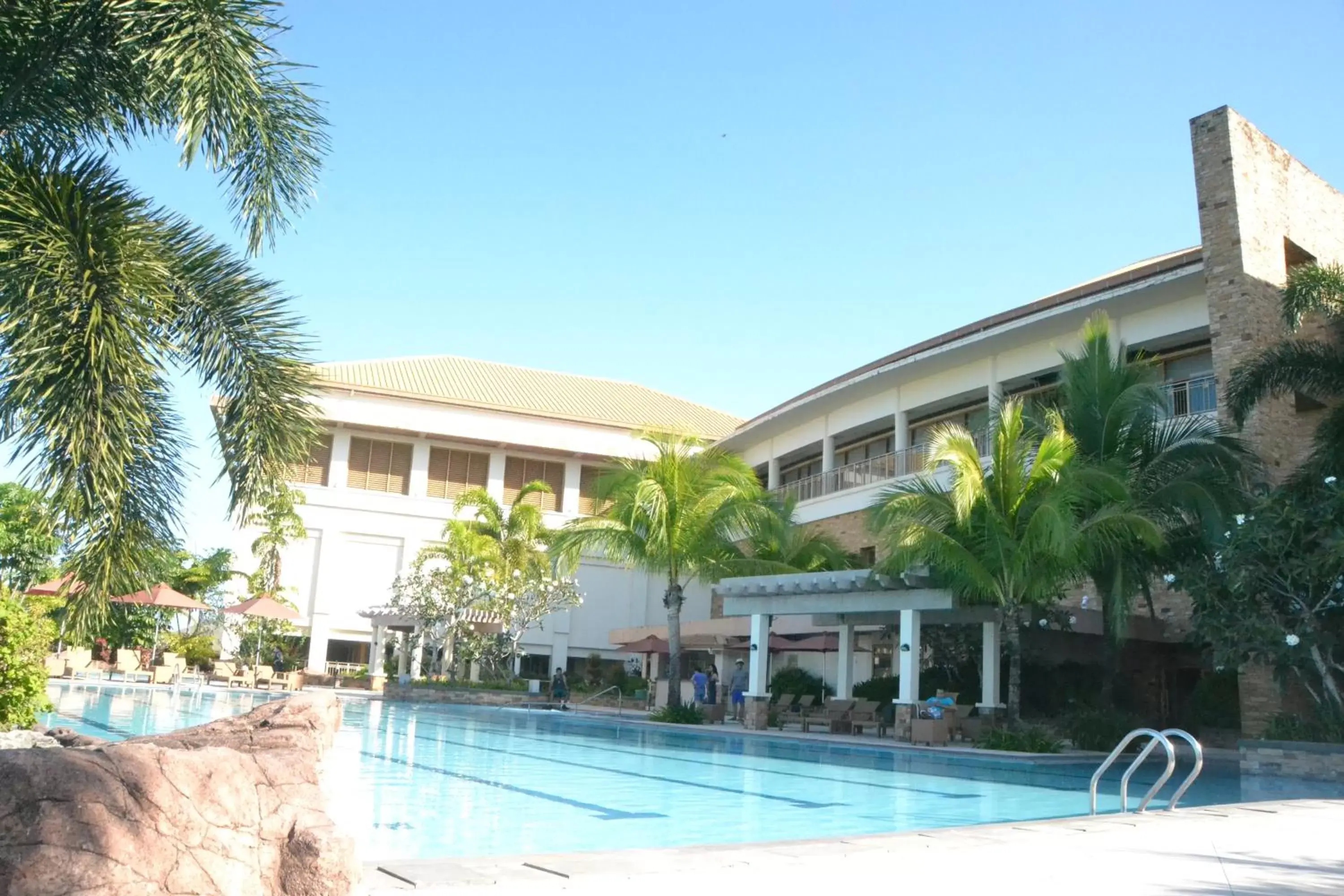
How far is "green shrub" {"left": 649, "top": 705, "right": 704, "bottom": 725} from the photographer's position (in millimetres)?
24672

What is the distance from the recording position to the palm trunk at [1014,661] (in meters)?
18.8

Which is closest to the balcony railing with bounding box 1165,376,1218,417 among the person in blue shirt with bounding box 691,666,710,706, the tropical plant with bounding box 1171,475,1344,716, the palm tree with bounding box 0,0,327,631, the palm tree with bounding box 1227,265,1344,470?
the palm tree with bounding box 1227,265,1344,470

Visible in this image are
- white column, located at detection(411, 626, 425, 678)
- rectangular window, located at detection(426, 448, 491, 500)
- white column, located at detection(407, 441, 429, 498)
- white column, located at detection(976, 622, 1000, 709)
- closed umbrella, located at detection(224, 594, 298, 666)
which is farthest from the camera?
rectangular window, located at detection(426, 448, 491, 500)

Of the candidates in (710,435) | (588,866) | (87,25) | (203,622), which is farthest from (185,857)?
(710,435)

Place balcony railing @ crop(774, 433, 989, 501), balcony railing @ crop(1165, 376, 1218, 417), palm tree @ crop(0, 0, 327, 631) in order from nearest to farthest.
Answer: palm tree @ crop(0, 0, 327, 631)
balcony railing @ crop(1165, 376, 1218, 417)
balcony railing @ crop(774, 433, 989, 501)

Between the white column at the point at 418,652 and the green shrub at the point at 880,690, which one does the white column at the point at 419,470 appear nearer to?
the white column at the point at 418,652

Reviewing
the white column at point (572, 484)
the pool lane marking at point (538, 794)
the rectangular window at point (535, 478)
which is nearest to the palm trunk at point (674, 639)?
the pool lane marking at point (538, 794)

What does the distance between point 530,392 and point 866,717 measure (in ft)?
95.8

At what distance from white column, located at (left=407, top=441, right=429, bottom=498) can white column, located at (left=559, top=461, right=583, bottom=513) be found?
538 cm

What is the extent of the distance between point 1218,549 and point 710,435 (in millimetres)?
31380

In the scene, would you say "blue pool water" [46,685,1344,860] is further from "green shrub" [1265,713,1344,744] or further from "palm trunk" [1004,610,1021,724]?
"palm trunk" [1004,610,1021,724]

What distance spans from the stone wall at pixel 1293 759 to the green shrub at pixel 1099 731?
310 cm

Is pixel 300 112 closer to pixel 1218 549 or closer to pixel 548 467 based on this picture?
pixel 1218 549

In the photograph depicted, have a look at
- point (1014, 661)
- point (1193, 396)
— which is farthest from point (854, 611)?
point (1193, 396)
